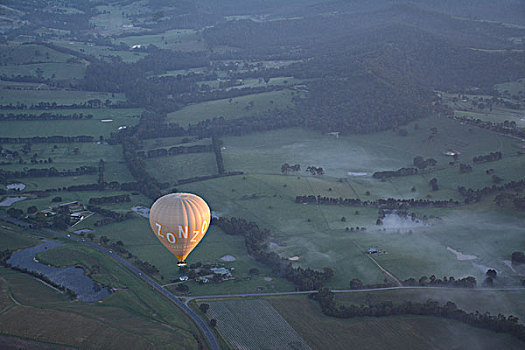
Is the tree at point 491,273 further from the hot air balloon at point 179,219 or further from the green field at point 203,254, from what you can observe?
the hot air balloon at point 179,219

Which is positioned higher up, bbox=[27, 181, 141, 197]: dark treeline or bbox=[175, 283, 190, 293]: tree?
bbox=[27, 181, 141, 197]: dark treeline

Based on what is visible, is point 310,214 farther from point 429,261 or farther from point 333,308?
point 333,308

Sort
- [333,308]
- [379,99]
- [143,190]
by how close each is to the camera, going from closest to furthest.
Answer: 1. [333,308]
2. [143,190]
3. [379,99]

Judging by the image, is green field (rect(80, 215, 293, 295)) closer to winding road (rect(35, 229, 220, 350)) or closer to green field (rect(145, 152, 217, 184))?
winding road (rect(35, 229, 220, 350))

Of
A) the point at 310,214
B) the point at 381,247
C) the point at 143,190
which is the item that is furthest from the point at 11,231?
the point at 381,247

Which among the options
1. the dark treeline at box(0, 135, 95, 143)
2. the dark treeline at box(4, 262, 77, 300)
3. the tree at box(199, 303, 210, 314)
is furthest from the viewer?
the dark treeline at box(0, 135, 95, 143)

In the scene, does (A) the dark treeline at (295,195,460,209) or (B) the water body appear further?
(A) the dark treeline at (295,195,460,209)

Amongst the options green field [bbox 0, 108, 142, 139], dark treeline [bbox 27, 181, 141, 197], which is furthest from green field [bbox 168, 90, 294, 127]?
dark treeline [bbox 27, 181, 141, 197]

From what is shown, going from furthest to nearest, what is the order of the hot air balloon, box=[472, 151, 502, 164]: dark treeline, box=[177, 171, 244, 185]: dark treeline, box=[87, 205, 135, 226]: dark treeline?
box=[472, 151, 502, 164]: dark treeline
box=[177, 171, 244, 185]: dark treeline
box=[87, 205, 135, 226]: dark treeline
the hot air balloon
